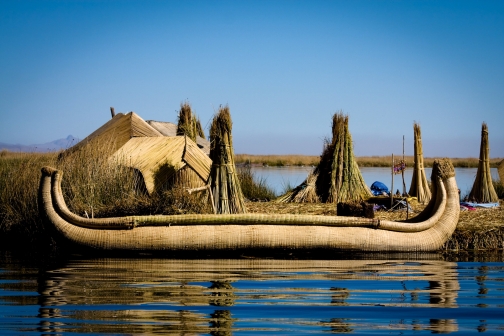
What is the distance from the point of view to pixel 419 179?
14180 mm

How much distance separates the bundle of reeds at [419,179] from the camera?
46.1ft

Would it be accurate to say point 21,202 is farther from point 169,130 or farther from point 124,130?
point 169,130

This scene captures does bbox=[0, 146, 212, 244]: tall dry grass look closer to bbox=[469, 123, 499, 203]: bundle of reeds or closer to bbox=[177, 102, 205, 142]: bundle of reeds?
bbox=[177, 102, 205, 142]: bundle of reeds

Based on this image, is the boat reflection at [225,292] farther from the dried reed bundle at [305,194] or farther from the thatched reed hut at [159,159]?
the dried reed bundle at [305,194]

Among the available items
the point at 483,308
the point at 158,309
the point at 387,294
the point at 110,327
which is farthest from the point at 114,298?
Result: the point at 483,308

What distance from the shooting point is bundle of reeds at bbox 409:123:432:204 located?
46.1 feet

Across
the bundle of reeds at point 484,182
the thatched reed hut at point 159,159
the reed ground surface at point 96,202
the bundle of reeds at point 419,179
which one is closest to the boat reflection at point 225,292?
the reed ground surface at point 96,202

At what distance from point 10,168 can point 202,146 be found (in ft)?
17.1

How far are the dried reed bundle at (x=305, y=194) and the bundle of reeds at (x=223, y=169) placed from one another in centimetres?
356

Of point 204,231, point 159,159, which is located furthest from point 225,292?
point 159,159

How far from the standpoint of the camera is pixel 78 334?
14.8 ft

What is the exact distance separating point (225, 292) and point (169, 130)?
10.6 m

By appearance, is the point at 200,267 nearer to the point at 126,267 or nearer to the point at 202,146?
the point at 126,267

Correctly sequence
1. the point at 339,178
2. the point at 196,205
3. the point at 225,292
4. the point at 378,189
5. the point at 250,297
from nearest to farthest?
the point at 250,297, the point at 225,292, the point at 196,205, the point at 339,178, the point at 378,189
